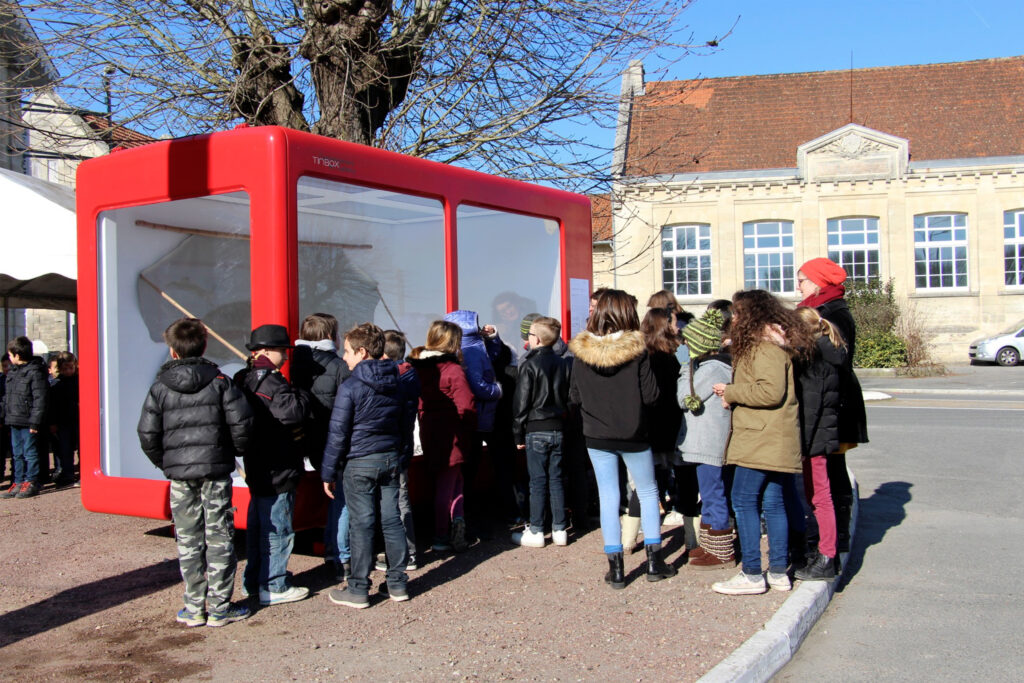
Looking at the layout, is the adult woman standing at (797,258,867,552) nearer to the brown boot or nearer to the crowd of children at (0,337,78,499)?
the brown boot

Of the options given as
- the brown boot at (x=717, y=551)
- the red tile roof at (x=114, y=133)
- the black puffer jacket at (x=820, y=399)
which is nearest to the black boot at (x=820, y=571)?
Answer: the brown boot at (x=717, y=551)

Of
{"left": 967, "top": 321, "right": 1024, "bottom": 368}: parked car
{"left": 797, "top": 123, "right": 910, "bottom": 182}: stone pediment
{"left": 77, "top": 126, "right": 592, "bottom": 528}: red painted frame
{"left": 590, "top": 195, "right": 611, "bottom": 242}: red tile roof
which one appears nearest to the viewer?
{"left": 77, "top": 126, "right": 592, "bottom": 528}: red painted frame

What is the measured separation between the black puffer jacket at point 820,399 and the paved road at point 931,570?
3.08 feet

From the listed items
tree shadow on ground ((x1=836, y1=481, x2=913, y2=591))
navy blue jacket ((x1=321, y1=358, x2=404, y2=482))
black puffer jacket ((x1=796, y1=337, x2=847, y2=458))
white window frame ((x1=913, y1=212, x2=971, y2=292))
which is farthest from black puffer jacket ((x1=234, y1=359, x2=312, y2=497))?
white window frame ((x1=913, y1=212, x2=971, y2=292))

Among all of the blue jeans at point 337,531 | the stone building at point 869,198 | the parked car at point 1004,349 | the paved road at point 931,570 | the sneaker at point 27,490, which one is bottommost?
the paved road at point 931,570

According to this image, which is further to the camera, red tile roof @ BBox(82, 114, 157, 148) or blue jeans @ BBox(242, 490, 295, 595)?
red tile roof @ BBox(82, 114, 157, 148)

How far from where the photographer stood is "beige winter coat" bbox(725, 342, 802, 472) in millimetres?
4973

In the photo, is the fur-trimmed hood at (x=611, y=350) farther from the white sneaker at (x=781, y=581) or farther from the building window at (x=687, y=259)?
the building window at (x=687, y=259)

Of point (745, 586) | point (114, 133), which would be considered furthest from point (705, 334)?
point (114, 133)

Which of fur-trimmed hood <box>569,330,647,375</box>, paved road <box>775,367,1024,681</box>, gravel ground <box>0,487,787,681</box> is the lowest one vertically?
paved road <box>775,367,1024,681</box>

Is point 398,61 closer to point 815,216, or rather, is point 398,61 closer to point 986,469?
point 986,469

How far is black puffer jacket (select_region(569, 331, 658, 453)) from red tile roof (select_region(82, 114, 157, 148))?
7.29 metres

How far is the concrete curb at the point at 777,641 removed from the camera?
3.94m

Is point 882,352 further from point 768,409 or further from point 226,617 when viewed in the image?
point 226,617
